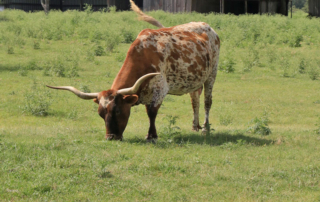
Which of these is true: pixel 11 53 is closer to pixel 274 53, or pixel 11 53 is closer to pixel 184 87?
pixel 274 53

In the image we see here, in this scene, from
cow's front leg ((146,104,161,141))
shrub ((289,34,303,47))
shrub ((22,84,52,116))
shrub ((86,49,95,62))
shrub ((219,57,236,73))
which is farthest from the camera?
shrub ((289,34,303,47))

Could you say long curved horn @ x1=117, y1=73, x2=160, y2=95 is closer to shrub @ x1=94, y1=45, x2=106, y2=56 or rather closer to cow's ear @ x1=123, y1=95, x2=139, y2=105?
cow's ear @ x1=123, y1=95, x2=139, y2=105

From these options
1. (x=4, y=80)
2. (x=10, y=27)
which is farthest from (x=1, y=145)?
(x=10, y=27)

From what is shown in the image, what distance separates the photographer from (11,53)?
21.1 metres

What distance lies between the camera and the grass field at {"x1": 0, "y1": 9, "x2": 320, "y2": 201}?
20.6ft

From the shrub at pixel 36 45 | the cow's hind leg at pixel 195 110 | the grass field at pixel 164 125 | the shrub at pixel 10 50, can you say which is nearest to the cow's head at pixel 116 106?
the grass field at pixel 164 125

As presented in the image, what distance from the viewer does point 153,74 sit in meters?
7.94

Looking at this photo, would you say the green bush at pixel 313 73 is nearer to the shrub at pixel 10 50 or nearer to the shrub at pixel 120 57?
the shrub at pixel 120 57

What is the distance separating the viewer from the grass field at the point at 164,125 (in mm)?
6273

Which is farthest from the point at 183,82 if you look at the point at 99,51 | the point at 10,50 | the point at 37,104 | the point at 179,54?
the point at 10,50

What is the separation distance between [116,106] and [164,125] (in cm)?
288

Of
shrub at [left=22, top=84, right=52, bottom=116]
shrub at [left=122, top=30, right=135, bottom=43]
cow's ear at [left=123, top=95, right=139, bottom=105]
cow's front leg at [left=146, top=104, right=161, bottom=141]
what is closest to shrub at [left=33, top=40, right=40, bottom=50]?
shrub at [left=122, top=30, right=135, bottom=43]

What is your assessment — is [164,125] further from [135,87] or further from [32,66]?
[32,66]

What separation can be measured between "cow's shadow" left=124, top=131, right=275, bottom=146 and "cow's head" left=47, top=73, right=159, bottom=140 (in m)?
0.46
